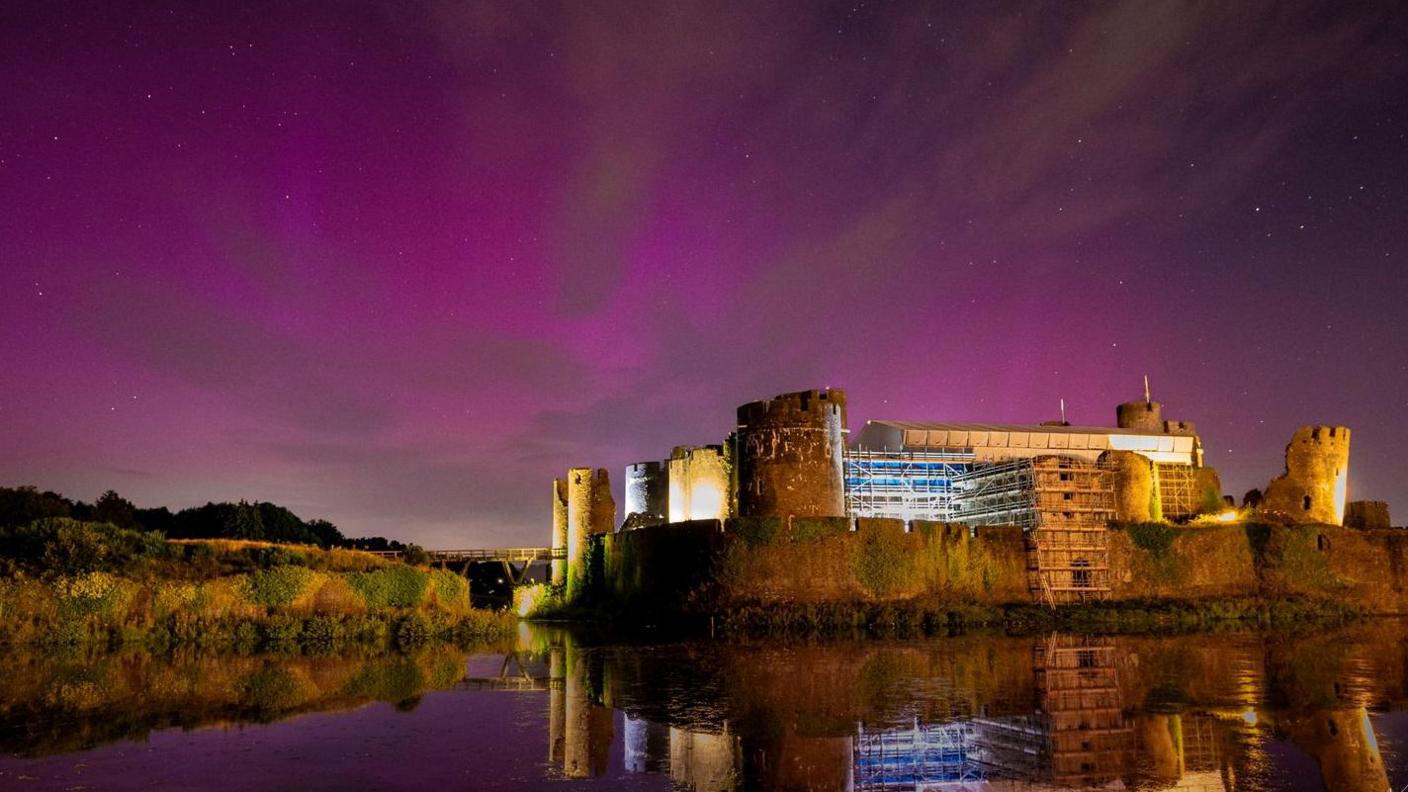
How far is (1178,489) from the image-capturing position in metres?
45.9

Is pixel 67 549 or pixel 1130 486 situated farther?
pixel 1130 486

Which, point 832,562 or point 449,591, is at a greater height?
point 832,562

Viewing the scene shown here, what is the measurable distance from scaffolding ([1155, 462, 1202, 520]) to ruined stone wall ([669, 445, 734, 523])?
741 inches

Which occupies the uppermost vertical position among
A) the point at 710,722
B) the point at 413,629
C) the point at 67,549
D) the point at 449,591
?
the point at 67,549

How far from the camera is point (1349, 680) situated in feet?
54.0

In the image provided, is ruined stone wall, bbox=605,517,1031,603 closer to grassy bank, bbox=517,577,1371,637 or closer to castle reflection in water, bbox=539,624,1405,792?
grassy bank, bbox=517,577,1371,637

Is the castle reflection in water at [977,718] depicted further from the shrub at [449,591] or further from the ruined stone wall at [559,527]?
the ruined stone wall at [559,527]

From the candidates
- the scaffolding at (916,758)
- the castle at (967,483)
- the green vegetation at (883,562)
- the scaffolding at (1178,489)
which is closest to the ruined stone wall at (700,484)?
the castle at (967,483)

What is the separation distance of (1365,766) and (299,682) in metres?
14.3

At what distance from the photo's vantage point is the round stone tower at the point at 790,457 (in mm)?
35531

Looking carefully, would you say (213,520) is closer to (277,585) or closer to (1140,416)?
(277,585)

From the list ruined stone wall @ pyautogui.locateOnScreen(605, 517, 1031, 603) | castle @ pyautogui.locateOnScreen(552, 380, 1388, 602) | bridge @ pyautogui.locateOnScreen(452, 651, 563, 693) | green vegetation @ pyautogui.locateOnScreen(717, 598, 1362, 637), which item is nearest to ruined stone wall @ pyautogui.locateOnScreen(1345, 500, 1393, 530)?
castle @ pyautogui.locateOnScreen(552, 380, 1388, 602)

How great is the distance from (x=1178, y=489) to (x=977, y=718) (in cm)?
3770

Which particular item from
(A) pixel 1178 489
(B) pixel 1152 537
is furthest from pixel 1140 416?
(B) pixel 1152 537
